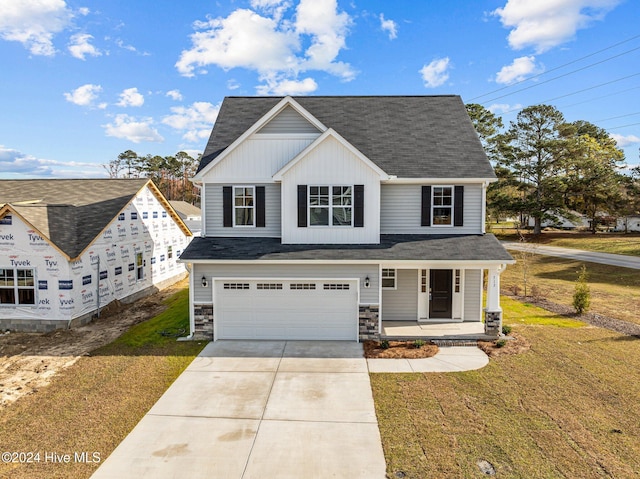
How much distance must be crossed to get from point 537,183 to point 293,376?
4055 centimetres

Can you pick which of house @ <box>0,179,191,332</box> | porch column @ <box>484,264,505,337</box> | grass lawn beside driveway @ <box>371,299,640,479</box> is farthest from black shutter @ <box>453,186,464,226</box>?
house @ <box>0,179,191,332</box>

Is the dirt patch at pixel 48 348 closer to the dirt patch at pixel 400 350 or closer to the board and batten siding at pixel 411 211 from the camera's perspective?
the dirt patch at pixel 400 350

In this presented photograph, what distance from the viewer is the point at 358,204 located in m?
12.5

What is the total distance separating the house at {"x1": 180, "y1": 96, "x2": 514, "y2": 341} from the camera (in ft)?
38.8

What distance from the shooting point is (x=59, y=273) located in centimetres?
1348

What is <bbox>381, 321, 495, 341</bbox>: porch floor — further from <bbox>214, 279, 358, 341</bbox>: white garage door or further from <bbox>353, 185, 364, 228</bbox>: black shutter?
<bbox>353, 185, 364, 228</bbox>: black shutter

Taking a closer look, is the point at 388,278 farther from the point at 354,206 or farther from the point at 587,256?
the point at 587,256

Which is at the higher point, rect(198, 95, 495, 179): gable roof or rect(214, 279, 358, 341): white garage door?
rect(198, 95, 495, 179): gable roof

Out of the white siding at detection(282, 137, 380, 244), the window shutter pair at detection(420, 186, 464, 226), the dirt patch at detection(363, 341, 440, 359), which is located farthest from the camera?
the window shutter pair at detection(420, 186, 464, 226)

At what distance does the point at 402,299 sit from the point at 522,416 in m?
6.48

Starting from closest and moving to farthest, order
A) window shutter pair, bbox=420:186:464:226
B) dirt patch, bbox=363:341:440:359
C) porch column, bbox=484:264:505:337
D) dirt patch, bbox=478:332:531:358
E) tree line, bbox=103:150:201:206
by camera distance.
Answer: dirt patch, bbox=363:341:440:359
dirt patch, bbox=478:332:531:358
porch column, bbox=484:264:505:337
window shutter pair, bbox=420:186:464:226
tree line, bbox=103:150:201:206

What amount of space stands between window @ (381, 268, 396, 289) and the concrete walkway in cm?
2225

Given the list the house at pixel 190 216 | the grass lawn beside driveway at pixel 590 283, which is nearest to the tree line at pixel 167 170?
the house at pixel 190 216

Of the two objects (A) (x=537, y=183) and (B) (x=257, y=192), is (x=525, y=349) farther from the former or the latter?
→ (A) (x=537, y=183)
